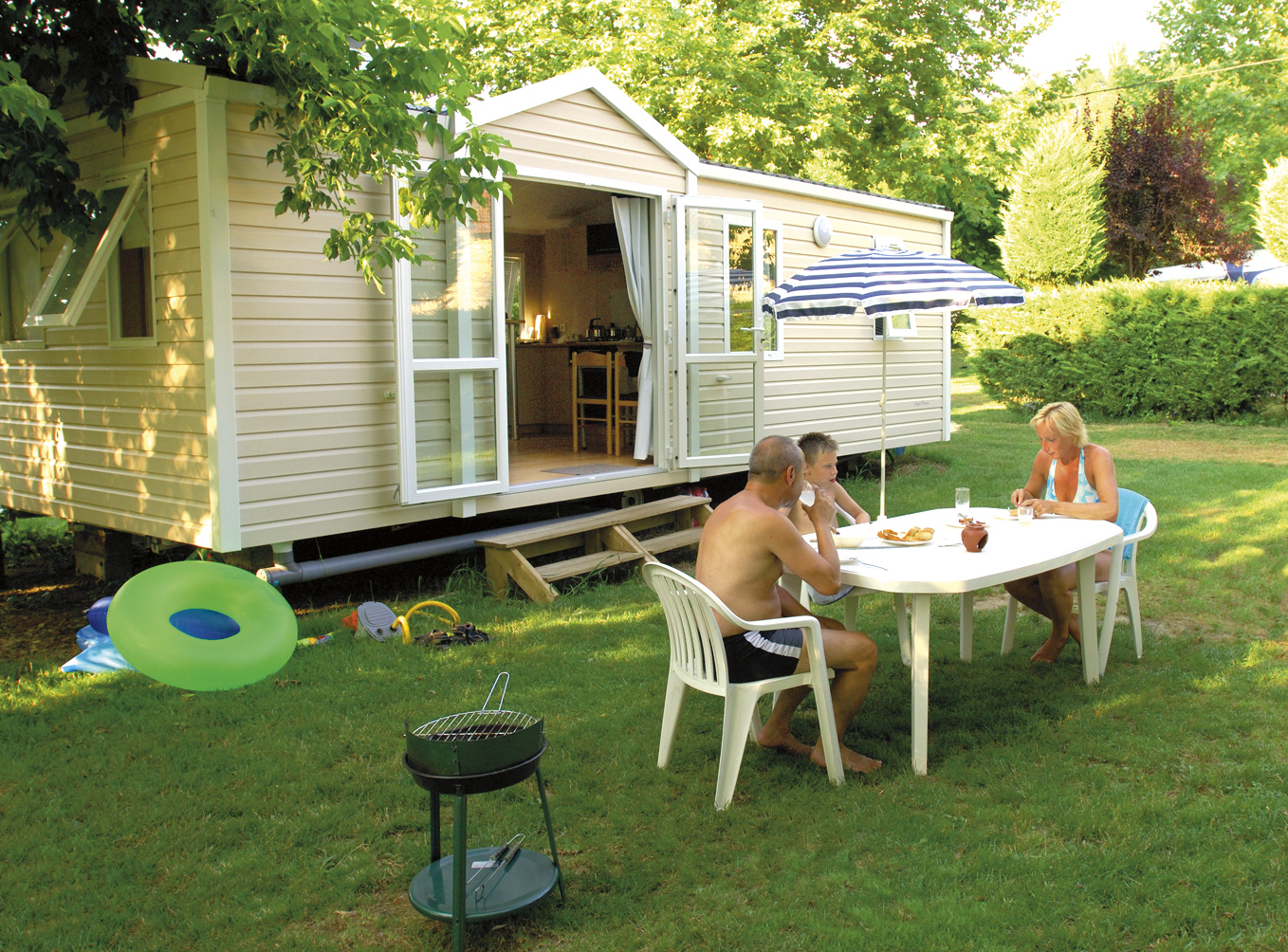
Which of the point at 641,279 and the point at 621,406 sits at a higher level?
the point at 641,279

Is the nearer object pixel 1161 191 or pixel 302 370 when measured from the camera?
pixel 302 370

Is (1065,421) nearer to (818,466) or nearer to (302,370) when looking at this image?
(818,466)

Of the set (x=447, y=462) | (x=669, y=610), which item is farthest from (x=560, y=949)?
(x=447, y=462)

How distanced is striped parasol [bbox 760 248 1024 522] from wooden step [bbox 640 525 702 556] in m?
1.60

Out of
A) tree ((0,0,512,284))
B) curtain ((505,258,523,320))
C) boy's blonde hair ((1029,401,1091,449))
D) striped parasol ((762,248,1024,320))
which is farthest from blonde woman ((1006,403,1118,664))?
curtain ((505,258,523,320))

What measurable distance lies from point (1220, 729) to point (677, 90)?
13.3m

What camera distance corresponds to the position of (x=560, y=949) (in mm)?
2576

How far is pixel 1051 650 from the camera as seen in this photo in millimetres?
4660

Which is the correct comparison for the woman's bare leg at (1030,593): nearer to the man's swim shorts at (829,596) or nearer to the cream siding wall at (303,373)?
the man's swim shorts at (829,596)

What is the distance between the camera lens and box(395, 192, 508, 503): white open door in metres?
5.78

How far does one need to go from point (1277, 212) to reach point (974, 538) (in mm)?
16253

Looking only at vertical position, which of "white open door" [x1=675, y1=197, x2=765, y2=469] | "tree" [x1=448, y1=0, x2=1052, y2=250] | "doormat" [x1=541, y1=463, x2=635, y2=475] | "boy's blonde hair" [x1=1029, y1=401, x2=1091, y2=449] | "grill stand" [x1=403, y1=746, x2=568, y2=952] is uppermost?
"tree" [x1=448, y1=0, x2=1052, y2=250]

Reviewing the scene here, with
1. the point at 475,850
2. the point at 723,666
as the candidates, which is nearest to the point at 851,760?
the point at 723,666

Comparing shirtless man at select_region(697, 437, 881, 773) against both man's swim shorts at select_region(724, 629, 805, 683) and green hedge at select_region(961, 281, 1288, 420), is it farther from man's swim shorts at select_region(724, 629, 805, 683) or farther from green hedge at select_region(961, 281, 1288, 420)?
green hedge at select_region(961, 281, 1288, 420)
